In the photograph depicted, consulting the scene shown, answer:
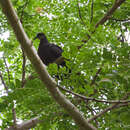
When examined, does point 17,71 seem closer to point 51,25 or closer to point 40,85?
point 51,25

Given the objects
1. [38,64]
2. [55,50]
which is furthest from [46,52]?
[38,64]

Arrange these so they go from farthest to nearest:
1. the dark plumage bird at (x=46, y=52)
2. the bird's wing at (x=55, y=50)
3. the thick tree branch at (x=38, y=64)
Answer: the dark plumage bird at (x=46, y=52)
the bird's wing at (x=55, y=50)
the thick tree branch at (x=38, y=64)

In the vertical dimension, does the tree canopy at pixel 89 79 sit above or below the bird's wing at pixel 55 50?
below

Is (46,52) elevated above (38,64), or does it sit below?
above

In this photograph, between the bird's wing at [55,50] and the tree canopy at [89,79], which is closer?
the tree canopy at [89,79]

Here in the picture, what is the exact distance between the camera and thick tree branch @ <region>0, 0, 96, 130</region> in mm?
2051

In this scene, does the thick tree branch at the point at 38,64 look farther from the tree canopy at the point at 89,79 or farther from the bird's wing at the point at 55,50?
the bird's wing at the point at 55,50

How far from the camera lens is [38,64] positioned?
7.90 ft

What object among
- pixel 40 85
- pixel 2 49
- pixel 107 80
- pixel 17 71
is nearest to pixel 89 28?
pixel 107 80

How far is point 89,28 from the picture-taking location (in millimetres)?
2283

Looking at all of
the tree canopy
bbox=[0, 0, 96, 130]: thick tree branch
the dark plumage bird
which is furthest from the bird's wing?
bbox=[0, 0, 96, 130]: thick tree branch

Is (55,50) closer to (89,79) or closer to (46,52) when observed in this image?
(46,52)

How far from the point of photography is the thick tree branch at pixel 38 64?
2.05m

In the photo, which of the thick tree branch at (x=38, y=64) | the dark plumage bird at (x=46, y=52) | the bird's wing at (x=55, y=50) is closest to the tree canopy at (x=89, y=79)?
the thick tree branch at (x=38, y=64)
